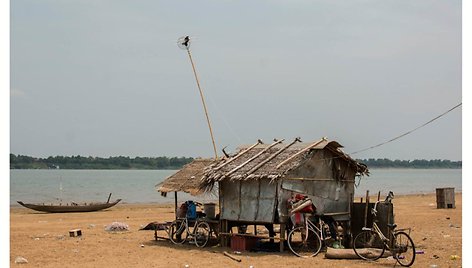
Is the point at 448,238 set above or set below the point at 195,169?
below

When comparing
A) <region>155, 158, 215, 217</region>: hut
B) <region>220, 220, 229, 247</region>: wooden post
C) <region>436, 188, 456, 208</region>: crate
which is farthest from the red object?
<region>436, 188, 456, 208</region>: crate

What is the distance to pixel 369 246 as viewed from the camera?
49.3 feet

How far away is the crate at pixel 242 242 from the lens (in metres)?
16.4

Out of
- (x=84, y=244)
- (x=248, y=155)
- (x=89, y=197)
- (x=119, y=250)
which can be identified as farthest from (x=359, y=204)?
(x=89, y=197)

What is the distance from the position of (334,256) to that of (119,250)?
6253mm

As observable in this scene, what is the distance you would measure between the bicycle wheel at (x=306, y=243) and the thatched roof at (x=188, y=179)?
3098 millimetres

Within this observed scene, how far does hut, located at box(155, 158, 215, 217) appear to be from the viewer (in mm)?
17242

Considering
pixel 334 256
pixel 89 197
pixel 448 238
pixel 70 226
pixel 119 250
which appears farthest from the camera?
pixel 89 197

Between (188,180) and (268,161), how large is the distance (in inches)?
110

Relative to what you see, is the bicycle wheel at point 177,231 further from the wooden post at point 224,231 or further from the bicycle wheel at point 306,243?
the bicycle wheel at point 306,243

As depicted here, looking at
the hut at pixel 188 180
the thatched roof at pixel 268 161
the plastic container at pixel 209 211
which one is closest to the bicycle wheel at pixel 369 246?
the thatched roof at pixel 268 161

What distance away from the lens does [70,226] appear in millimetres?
25953

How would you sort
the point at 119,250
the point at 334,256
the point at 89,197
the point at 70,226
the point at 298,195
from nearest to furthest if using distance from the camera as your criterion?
the point at 334,256, the point at 298,195, the point at 119,250, the point at 70,226, the point at 89,197

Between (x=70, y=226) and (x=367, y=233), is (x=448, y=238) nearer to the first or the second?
(x=367, y=233)
